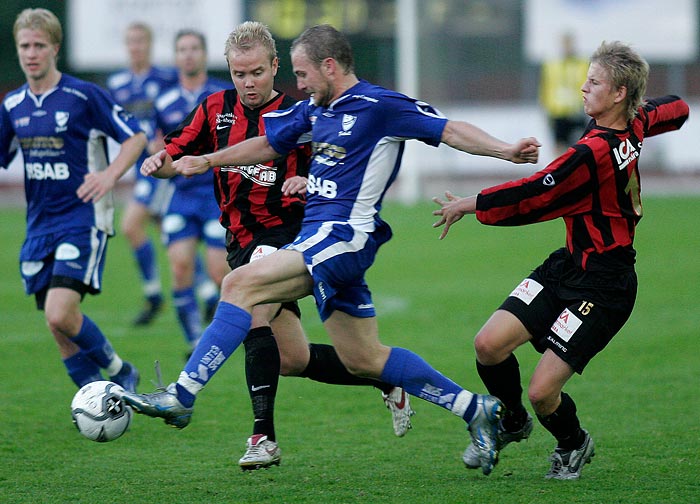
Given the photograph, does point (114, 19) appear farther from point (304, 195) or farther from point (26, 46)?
point (304, 195)

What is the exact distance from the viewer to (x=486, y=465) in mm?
4945

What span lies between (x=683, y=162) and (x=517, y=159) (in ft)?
63.2

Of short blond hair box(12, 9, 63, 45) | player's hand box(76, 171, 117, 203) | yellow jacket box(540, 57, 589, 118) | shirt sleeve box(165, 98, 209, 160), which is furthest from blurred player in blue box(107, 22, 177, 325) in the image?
yellow jacket box(540, 57, 589, 118)

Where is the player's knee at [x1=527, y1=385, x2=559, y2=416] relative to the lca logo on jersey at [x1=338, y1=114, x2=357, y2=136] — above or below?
below

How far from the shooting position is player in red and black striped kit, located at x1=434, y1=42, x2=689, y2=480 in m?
4.74

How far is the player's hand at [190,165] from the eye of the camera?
5.01 metres

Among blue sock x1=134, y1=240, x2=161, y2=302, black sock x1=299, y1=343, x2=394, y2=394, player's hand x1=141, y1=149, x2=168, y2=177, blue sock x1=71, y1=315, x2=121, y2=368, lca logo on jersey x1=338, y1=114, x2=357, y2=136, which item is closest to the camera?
lca logo on jersey x1=338, y1=114, x2=357, y2=136

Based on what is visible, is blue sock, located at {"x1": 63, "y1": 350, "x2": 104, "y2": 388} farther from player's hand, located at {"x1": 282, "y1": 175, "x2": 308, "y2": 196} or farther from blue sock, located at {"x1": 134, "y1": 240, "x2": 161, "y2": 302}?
blue sock, located at {"x1": 134, "y1": 240, "x2": 161, "y2": 302}

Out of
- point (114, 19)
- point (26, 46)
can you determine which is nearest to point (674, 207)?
point (114, 19)

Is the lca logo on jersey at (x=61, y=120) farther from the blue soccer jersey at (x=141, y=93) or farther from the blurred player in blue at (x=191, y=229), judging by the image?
the blue soccer jersey at (x=141, y=93)

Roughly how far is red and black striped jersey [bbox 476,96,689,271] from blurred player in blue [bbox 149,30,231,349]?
3709 mm

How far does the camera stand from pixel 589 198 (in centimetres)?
479

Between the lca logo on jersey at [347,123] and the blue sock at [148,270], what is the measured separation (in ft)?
17.3

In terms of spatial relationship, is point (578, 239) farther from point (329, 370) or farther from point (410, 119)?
point (329, 370)
